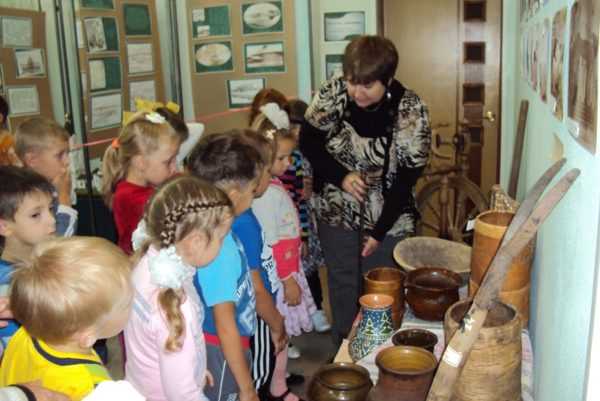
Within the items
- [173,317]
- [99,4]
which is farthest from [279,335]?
[99,4]

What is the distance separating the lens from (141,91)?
4.82 meters

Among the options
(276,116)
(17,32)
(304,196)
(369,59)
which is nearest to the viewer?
(369,59)

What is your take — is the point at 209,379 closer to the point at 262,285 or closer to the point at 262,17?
the point at 262,285

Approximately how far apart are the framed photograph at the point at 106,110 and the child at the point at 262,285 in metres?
2.65

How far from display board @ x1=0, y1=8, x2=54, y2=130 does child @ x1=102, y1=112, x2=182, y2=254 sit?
208 cm

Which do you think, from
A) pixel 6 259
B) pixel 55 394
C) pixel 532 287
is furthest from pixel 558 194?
pixel 6 259

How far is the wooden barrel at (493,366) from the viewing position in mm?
1155

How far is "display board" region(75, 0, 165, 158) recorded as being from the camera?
438cm

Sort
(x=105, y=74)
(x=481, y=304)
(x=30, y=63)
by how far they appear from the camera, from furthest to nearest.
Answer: (x=105, y=74) < (x=30, y=63) < (x=481, y=304)

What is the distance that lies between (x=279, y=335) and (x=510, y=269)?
3.10 ft

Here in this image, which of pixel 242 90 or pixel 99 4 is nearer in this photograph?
pixel 99 4

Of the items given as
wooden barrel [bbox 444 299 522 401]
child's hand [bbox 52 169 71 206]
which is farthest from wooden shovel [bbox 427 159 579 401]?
child's hand [bbox 52 169 71 206]

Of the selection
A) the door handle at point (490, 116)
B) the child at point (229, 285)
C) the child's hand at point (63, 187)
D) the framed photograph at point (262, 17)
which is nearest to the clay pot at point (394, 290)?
the child at point (229, 285)

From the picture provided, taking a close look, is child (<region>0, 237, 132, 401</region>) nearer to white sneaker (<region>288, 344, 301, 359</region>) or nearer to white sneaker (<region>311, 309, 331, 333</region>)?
white sneaker (<region>288, 344, 301, 359</region>)
